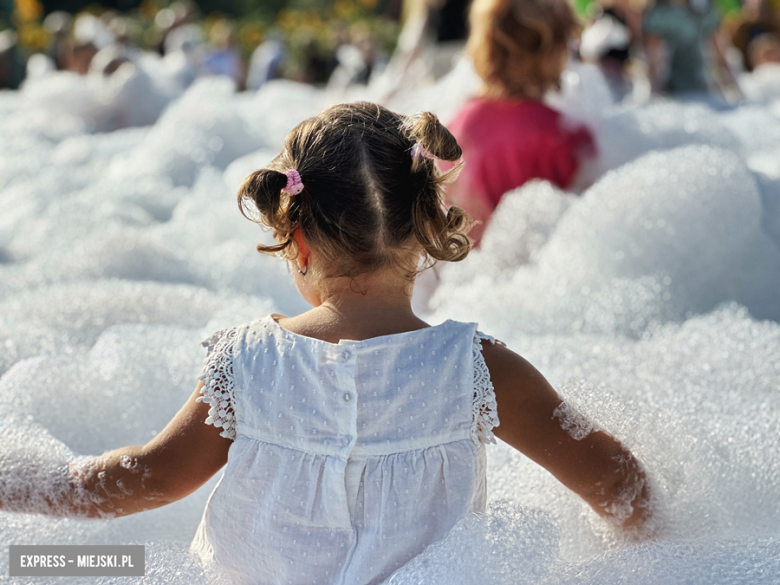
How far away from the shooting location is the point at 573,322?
1.79m

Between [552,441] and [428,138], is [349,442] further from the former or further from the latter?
[428,138]

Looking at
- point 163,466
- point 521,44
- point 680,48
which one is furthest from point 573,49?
point 163,466

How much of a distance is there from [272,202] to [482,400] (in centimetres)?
33

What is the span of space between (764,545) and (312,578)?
1.96 feet

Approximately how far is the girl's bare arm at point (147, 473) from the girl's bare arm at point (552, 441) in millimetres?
332

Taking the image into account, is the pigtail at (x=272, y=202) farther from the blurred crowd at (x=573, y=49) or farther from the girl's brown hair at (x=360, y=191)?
the blurred crowd at (x=573, y=49)

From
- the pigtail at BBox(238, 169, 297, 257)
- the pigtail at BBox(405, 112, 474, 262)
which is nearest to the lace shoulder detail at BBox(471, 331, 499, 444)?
the pigtail at BBox(405, 112, 474, 262)

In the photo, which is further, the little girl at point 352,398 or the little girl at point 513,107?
the little girl at point 513,107

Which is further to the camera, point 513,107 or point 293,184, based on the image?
point 513,107

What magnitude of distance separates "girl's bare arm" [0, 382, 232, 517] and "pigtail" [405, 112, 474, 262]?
1.06 ft

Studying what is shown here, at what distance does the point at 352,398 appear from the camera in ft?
2.97

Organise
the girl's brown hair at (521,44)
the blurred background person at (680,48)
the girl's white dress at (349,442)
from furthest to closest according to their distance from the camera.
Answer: the blurred background person at (680,48) → the girl's brown hair at (521,44) → the girl's white dress at (349,442)

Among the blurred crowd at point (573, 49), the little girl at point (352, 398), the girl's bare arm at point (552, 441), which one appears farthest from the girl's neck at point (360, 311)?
the blurred crowd at point (573, 49)

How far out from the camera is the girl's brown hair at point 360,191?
920 millimetres
